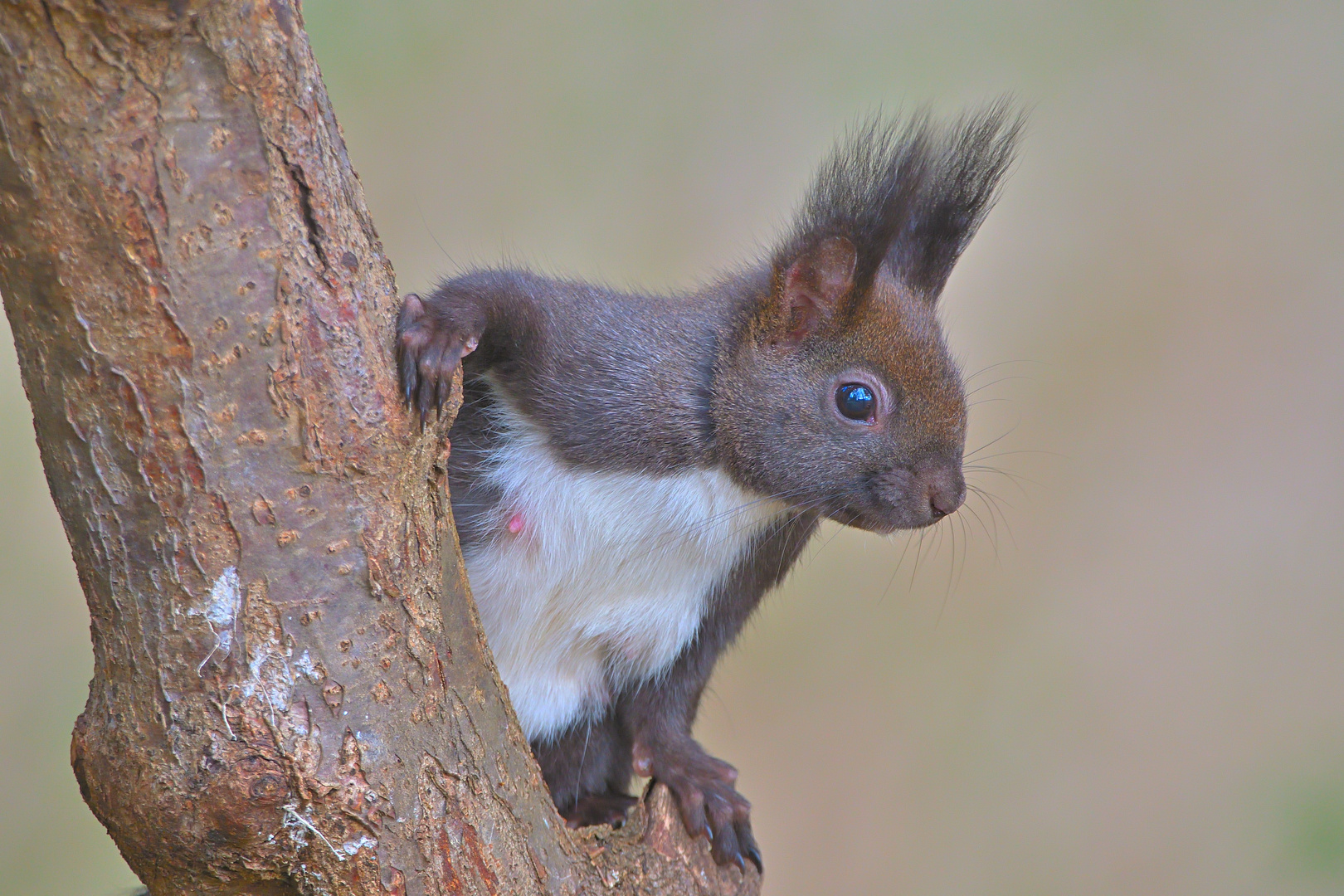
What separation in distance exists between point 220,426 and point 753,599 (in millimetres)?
1647

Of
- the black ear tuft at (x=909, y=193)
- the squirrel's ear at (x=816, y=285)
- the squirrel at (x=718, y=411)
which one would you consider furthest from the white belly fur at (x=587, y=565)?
the black ear tuft at (x=909, y=193)

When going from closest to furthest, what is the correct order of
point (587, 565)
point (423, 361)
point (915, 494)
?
point (423, 361) → point (915, 494) → point (587, 565)

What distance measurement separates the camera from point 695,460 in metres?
2.58

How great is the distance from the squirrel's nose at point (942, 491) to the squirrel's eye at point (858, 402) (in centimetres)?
19

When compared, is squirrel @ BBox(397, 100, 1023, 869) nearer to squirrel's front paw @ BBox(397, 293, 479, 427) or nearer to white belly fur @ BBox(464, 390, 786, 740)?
white belly fur @ BBox(464, 390, 786, 740)

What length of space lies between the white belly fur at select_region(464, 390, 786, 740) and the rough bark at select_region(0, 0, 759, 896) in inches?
27.0

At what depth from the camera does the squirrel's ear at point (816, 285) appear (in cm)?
253

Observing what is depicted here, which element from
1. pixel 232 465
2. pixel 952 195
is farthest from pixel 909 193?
pixel 232 465

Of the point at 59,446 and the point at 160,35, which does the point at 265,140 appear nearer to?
the point at 160,35

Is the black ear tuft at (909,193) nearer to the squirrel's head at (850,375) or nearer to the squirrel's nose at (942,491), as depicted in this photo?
the squirrel's head at (850,375)

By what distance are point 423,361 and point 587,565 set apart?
3.32ft

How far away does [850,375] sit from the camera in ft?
8.38

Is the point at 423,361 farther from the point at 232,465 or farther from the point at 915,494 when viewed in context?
the point at 915,494

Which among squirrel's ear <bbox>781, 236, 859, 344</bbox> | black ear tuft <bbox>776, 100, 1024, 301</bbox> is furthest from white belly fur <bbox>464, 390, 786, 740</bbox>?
black ear tuft <bbox>776, 100, 1024, 301</bbox>
